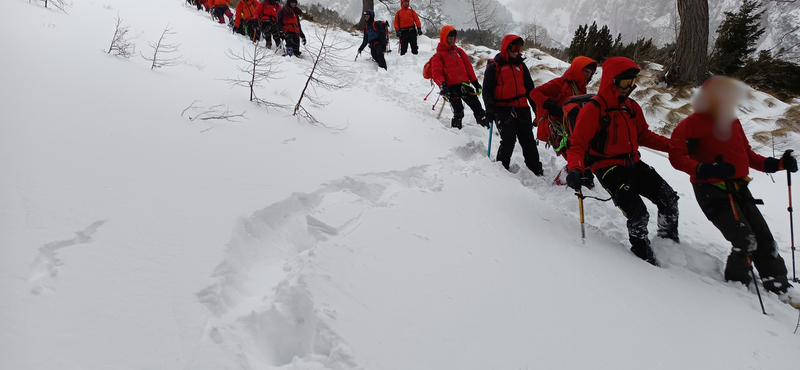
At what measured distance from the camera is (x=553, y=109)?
438cm

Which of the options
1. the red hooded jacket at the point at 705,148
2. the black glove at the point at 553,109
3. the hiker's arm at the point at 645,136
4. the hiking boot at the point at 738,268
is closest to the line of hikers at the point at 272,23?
the black glove at the point at 553,109

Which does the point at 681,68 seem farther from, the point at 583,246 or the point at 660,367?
the point at 660,367

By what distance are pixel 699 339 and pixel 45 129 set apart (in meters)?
4.47

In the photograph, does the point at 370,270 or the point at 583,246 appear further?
the point at 583,246

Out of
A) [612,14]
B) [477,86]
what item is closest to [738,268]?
[477,86]

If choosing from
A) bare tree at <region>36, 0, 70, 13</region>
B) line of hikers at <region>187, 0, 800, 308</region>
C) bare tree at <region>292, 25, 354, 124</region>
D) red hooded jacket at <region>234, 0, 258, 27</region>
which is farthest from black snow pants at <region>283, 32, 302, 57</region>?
line of hikers at <region>187, 0, 800, 308</region>

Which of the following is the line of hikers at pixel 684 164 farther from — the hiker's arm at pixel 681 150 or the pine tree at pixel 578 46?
the pine tree at pixel 578 46

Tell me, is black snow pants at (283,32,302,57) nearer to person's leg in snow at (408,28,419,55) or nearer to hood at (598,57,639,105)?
person's leg in snow at (408,28,419,55)

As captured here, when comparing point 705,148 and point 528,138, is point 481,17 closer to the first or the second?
point 528,138

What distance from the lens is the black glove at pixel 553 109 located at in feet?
14.3

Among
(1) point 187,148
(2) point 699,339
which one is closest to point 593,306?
(2) point 699,339

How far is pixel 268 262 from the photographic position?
2076 millimetres

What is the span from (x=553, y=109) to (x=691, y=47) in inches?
229

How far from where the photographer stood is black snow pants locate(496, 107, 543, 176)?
15.6 ft
